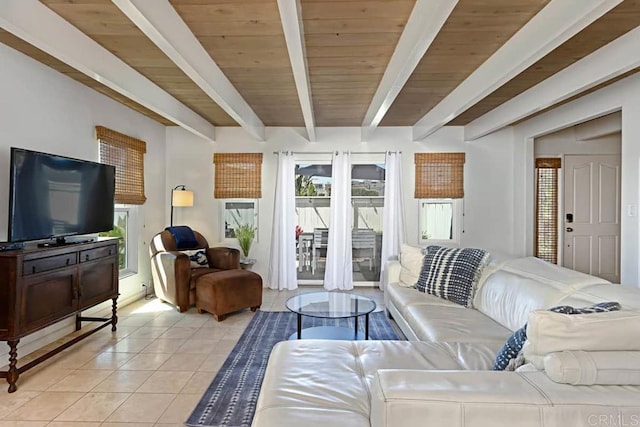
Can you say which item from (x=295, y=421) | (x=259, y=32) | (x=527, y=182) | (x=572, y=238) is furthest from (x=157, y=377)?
(x=572, y=238)

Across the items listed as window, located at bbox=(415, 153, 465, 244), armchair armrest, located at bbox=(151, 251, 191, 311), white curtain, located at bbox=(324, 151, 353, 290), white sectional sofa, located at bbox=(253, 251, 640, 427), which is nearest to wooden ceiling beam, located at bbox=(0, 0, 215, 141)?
armchair armrest, located at bbox=(151, 251, 191, 311)

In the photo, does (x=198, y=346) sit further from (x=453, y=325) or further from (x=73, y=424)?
(x=453, y=325)

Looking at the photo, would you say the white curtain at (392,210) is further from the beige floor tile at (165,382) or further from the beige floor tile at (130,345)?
the beige floor tile at (165,382)

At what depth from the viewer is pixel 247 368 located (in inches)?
111

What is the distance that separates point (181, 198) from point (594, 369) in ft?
15.6

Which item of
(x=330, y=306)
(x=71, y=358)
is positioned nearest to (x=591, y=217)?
(x=330, y=306)

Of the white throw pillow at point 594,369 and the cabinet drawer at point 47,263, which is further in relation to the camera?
the cabinet drawer at point 47,263

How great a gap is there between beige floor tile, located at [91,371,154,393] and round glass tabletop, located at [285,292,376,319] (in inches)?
46.8

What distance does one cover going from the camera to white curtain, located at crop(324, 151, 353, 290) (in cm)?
544

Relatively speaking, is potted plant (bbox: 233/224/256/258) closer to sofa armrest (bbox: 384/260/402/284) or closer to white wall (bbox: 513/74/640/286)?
sofa armrest (bbox: 384/260/402/284)

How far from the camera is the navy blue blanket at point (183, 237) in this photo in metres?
4.74

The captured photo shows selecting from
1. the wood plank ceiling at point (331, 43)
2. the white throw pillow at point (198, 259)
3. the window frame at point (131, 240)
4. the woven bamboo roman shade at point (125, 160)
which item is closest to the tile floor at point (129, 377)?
the white throw pillow at point (198, 259)

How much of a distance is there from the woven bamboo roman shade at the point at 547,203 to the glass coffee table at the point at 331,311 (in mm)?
3405

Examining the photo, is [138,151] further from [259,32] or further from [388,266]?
[388,266]
